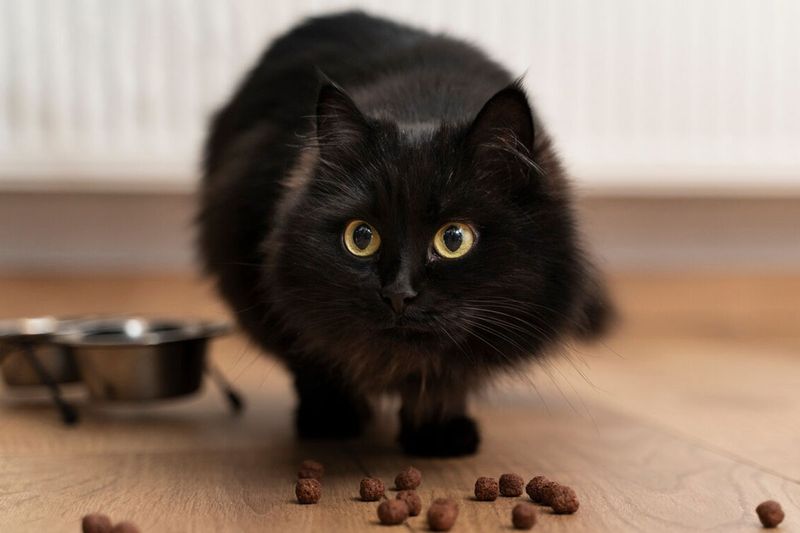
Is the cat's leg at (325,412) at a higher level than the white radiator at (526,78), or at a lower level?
lower

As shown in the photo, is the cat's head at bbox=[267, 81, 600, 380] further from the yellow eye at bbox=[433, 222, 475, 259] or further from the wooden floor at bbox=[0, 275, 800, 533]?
the wooden floor at bbox=[0, 275, 800, 533]

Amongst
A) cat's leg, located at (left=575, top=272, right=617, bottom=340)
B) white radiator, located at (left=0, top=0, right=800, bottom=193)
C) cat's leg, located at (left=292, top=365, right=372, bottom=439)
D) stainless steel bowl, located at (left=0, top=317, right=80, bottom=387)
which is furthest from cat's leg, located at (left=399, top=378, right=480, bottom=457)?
white radiator, located at (left=0, top=0, right=800, bottom=193)

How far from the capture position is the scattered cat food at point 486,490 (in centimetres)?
122

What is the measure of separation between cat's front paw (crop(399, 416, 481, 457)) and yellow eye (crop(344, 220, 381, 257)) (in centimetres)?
36

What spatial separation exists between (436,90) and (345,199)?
0.97 feet

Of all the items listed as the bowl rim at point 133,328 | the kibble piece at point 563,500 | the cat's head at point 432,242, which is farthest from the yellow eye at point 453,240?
the bowl rim at point 133,328

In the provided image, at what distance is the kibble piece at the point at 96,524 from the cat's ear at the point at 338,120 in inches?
23.5

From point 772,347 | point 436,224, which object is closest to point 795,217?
point 772,347

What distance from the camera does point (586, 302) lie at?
1.41 meters

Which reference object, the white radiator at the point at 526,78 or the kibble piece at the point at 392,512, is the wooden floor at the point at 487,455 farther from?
the white radiator at the point at 526,78

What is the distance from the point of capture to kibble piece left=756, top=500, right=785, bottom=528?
109 cm

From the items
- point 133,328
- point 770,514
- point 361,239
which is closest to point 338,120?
point 361,239

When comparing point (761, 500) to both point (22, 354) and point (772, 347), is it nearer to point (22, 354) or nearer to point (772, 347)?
point (22, 354)

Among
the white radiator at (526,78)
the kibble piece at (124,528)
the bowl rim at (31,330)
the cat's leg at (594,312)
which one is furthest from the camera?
the white radiator at (526,78)
